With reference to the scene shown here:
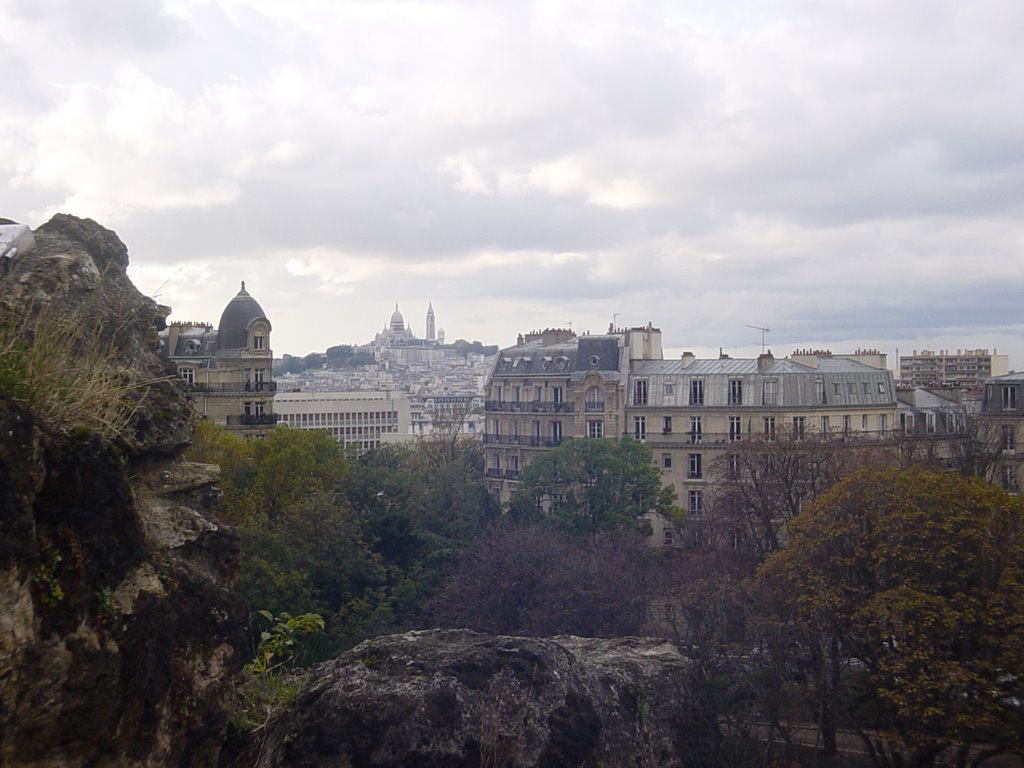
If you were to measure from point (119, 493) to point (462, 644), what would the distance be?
828 centimetres

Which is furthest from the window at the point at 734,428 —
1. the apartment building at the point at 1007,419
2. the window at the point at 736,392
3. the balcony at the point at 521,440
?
the apartment building at the point at 1007,419

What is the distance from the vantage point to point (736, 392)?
55312 millimetres

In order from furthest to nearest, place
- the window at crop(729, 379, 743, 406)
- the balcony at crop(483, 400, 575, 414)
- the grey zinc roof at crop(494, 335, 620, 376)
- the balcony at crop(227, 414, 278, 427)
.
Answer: the balcony at crop(483, 400, 575, 414) → the grey zinc roof at crop(494, 335, 620, 376) → the balcony at crop(227, 414, 278, 427) → the window at crop(729, 379, 743, 406)

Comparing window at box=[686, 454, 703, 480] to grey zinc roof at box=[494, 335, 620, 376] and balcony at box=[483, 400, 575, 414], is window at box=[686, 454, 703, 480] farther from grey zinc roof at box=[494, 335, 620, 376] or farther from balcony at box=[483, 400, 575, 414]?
balcony at box=[483, 400, 575, 414]

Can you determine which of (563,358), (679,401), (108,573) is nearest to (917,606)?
(108,573)

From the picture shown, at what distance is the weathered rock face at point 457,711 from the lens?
14.7 meters

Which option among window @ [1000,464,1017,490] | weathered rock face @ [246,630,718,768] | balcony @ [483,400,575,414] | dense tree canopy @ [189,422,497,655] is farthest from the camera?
balcony @ [483,400,575,414]

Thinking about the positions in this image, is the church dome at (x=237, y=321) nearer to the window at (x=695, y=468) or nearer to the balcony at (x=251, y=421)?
the balcony at (x=251, y=421)

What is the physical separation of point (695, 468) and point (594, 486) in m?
10.3

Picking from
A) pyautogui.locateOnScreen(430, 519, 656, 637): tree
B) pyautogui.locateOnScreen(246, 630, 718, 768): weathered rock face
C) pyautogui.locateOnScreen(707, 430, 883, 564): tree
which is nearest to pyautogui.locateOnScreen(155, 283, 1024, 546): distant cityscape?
pyautogui.locateOnScreen(707, 430, 883, 564): tree

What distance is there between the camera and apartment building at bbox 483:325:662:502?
5838cm

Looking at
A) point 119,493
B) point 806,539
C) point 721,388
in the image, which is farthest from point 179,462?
point 721,388

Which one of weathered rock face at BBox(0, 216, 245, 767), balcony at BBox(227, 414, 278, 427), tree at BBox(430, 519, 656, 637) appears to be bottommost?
tree at BBox(430, 519, 656, 637)

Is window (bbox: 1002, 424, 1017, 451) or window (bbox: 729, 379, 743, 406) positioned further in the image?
window (bbox: 729, 379, 743, 406)
